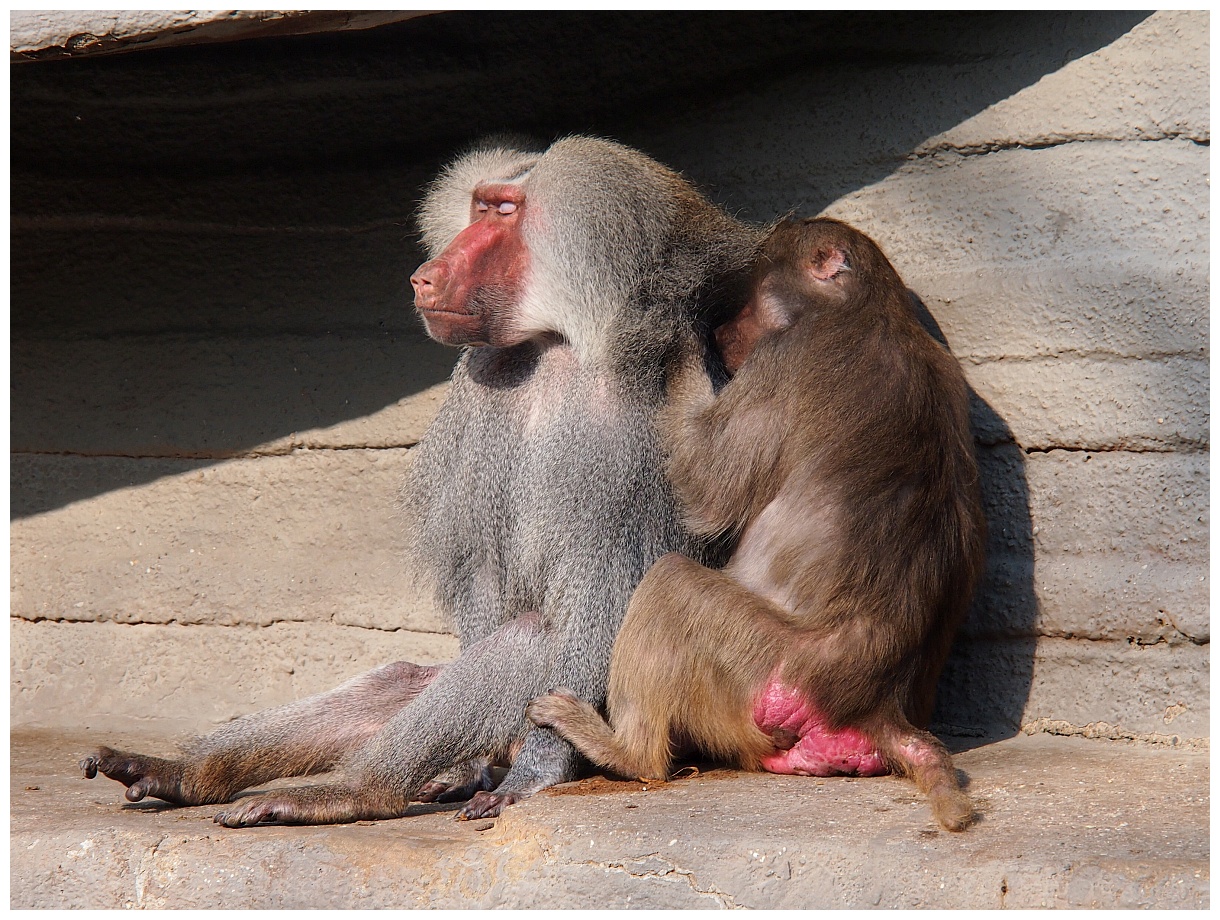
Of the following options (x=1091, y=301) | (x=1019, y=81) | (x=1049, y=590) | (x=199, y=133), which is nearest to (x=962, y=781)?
(x=1049, y=590)

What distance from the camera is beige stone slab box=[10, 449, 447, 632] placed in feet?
13.1

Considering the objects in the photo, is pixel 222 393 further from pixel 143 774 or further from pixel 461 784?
pixel 461 784

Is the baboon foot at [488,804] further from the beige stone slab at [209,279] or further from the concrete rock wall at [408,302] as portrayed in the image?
the beige stone slab at [209,279]

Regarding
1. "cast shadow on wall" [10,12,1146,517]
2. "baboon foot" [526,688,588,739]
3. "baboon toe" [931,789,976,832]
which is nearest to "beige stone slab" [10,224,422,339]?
"cast shadow on wall" [10,12,1146,517]

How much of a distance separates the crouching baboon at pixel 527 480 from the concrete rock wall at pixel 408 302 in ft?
2.08

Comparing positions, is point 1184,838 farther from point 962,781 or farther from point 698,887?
point 698,887

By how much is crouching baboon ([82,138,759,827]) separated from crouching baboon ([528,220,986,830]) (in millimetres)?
113

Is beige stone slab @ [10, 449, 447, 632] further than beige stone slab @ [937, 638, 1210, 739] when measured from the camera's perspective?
Yes

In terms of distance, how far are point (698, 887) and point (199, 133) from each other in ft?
8.95

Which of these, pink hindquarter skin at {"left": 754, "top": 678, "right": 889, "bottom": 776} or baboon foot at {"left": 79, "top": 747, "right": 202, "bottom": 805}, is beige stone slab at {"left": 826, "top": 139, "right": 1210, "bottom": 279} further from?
baboon foot at {"left": 79, "top": 747, "right": 202, "bottom": 805}

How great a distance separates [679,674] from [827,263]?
1019 millimetres

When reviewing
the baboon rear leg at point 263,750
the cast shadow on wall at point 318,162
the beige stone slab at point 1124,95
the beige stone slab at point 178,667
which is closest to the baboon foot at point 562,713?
the baboon rear leg at point 263,750

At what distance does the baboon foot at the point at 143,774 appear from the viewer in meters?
2.79

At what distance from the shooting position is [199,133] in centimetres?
385
